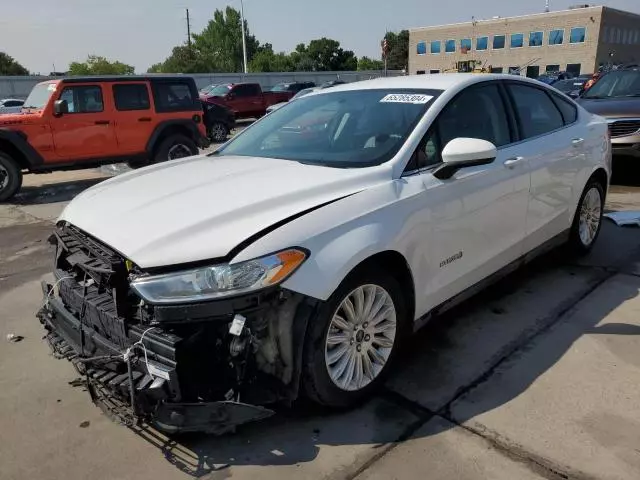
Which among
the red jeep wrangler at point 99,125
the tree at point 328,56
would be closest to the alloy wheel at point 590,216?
the red jeep wrangler at point 99,125

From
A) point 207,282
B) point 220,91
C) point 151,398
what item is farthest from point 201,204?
point 220,91

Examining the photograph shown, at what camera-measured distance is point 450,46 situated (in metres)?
80.6

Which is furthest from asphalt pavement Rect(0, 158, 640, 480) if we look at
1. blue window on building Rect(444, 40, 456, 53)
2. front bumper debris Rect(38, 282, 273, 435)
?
blue window on building Rect(444, 40, 456, 53)

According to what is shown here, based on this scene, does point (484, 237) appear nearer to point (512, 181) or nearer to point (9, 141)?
point (512, 181)

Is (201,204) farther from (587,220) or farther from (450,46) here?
(450,46)

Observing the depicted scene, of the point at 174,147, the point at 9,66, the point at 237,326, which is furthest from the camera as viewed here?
the point at 9,66

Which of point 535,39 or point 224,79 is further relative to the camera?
point 535,39

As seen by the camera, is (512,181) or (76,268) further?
(512,181)

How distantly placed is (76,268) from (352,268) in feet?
4.88

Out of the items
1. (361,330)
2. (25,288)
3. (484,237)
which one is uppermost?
(484,237)

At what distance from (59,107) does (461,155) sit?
8.61 meters

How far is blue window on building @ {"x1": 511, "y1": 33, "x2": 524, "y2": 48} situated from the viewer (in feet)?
241

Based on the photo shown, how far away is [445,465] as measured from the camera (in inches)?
100

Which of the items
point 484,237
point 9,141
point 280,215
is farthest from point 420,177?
point 9,141
